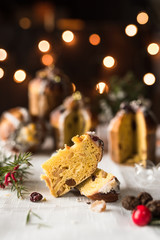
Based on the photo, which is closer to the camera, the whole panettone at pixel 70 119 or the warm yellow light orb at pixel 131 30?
the whole panettone at pixel 70 119

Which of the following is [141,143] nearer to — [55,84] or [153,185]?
[153,185]

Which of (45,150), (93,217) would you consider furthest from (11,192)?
(45,150)

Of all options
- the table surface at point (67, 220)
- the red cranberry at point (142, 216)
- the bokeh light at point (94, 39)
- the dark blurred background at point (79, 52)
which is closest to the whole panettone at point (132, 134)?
the table surface at point (67, 220)

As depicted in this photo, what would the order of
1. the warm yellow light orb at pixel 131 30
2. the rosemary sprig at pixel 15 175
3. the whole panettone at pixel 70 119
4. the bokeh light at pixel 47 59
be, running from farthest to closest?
1. the bokeh light at pixel 47 59
2. the warm yellow light orb at pixel 131 30
3. the whole panettone at pixel 70 119
4. the rosemary sprig at pixel 15 175

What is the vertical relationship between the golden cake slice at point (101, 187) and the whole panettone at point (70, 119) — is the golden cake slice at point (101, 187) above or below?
below

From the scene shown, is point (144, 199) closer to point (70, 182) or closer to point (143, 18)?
point (70, 182)

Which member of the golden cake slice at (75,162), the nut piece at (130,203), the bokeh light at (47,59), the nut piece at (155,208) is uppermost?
the bokeh light at (47,59)

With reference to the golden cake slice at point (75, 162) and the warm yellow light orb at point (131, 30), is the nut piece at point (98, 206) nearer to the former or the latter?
the golden cake slice at point (75, 162)
